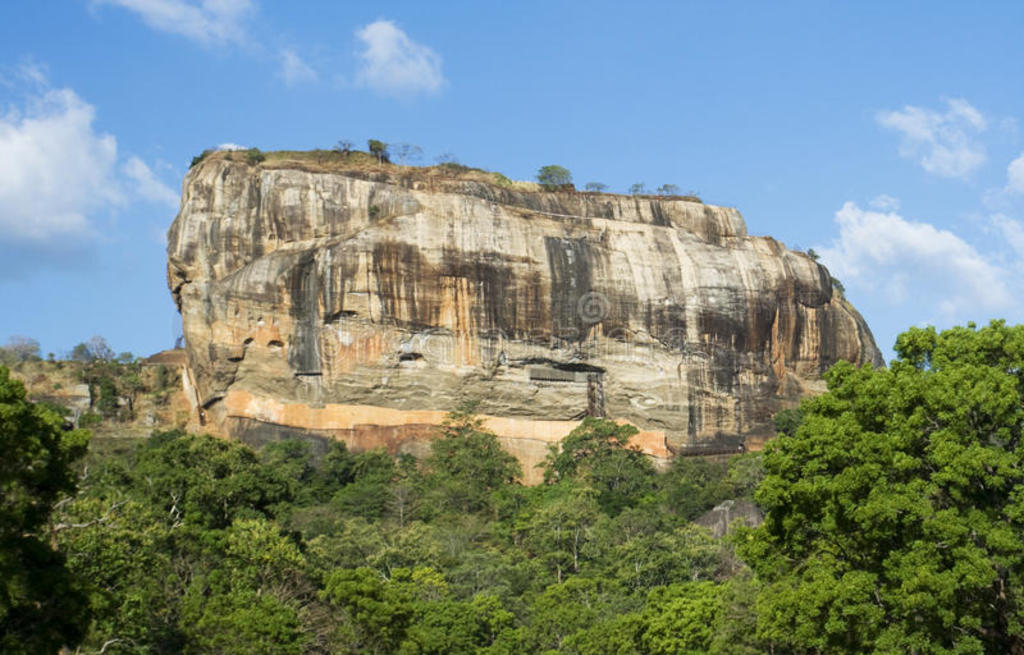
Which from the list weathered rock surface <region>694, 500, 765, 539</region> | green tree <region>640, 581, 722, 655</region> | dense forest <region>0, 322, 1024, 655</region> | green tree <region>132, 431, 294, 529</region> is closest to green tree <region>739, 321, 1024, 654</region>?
dense forest <region>0, 322, 1024, 655</region>

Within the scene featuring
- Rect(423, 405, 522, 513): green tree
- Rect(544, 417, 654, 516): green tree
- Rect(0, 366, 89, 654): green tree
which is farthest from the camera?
Rect(544, 417, 654, 516): green tree

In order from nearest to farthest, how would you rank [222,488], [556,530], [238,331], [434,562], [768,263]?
[222,488]
[434,562]
[556,530]
[238,331]
[768,263]

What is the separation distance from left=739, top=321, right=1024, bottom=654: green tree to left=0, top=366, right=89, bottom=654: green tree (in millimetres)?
11990

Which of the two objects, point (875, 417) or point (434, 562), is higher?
point (875, 417)

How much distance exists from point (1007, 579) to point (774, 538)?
470 centimetres

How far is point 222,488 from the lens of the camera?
3375 cm

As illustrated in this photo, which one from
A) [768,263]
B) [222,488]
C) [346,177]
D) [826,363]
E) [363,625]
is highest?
[346,177]

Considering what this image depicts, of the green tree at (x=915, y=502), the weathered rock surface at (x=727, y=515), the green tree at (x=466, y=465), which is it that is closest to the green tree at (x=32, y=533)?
the green tree at (x=915, y=502)

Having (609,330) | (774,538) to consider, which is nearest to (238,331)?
(609,330)

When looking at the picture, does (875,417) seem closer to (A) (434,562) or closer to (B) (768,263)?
(A) (434,562)

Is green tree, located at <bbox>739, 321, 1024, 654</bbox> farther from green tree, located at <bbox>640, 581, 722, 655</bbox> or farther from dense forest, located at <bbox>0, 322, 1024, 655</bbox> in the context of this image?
green tree, located at <bbox>640, 581, 722, 655</bbox>

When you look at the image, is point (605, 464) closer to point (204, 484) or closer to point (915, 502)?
point (204, 484)

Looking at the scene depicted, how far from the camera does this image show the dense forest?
20.8m

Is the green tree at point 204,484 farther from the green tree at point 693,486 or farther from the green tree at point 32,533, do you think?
the green tree at point 693,486
